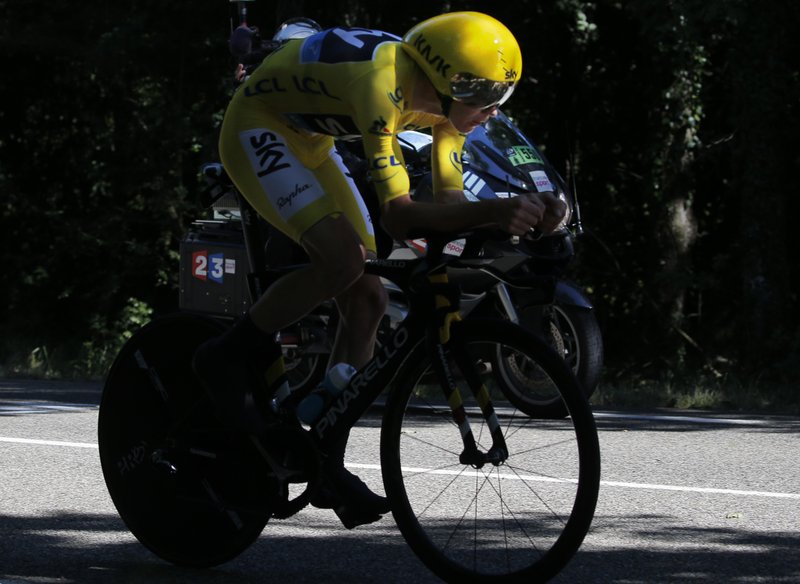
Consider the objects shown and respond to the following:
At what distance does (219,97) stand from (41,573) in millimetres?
13560

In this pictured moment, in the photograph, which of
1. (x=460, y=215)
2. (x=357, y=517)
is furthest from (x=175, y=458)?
(x=460, y=215)

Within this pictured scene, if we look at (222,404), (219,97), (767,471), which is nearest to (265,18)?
(219,97)

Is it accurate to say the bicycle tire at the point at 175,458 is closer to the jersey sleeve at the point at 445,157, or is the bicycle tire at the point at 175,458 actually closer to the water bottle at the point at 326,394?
the water bottle at the point at 326,394

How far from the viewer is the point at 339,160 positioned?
17.3 ft

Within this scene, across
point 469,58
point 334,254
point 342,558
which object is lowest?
point 342,558

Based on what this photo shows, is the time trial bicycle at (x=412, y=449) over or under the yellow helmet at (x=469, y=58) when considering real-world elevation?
under

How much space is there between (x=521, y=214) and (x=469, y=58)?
1.88 ft

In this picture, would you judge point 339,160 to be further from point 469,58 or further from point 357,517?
point 357,517

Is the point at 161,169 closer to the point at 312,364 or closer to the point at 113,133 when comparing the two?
the point at 113,133

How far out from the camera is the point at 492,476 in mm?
4816

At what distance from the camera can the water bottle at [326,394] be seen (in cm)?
492

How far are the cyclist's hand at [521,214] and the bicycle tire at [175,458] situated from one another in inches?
50.6

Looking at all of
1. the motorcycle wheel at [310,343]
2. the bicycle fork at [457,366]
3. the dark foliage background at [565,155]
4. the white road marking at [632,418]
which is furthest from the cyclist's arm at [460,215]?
the dark foliage background at [565,155]

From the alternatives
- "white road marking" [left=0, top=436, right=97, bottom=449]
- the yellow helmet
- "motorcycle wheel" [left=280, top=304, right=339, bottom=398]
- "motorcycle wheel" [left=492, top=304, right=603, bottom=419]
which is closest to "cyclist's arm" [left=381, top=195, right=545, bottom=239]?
the yellow helmet
